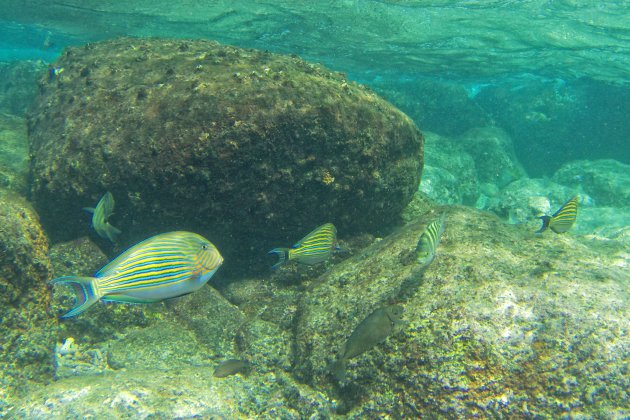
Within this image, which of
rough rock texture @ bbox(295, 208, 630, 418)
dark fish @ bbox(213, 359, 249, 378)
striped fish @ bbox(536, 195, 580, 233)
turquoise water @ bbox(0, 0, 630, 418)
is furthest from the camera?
striped fish @ bbox(536, 195, 580, 233)

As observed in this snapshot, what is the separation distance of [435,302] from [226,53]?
16.1 feet

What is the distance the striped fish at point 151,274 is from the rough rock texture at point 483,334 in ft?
6.41

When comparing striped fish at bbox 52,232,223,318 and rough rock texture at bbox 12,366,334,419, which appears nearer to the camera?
striped fish at bbox 52,232,223,318

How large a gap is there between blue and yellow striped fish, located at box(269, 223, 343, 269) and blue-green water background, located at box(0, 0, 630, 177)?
46.3 feet

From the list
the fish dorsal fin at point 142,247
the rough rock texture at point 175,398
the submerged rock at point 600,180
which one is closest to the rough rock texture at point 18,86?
the rough rock texture at point 175,398

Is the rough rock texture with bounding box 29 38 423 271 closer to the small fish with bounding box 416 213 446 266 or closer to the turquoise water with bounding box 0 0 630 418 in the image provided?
the turquoise water with bounding box 0 0 630 418

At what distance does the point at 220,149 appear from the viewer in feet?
14.4

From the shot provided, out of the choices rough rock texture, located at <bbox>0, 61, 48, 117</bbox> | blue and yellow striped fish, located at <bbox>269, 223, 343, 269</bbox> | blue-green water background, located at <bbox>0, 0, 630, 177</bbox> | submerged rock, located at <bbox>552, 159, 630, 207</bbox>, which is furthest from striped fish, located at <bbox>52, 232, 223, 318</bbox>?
submerged rock, located at <bbox>552, 159, 630, 207</bbox>

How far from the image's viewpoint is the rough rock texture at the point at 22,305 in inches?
163

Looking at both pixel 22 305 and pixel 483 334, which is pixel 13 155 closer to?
pixel 22 305

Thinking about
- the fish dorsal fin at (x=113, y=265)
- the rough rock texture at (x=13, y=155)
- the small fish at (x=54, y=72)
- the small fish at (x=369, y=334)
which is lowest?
the rough rock texture at (x=13, y=155)

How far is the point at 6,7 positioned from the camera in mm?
19078

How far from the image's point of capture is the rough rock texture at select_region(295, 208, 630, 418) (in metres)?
2.91

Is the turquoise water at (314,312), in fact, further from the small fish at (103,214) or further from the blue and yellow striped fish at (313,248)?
the blue and yellow striped fish at (313,248)
